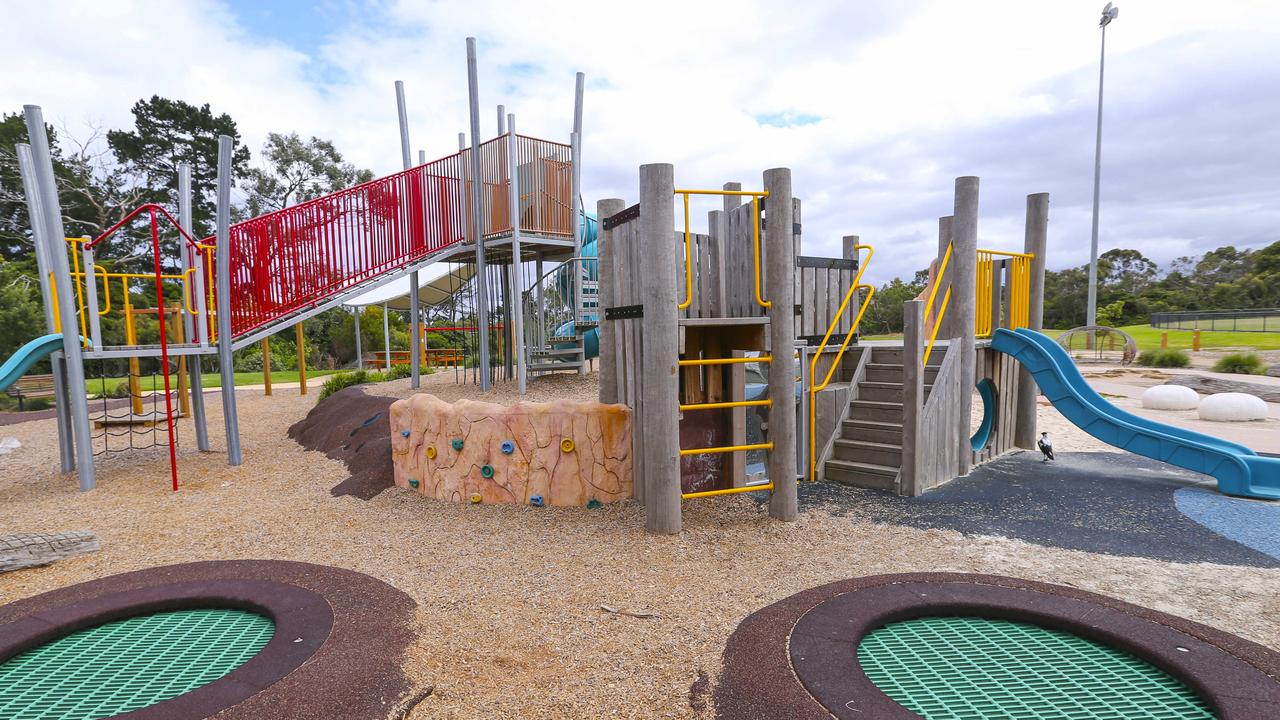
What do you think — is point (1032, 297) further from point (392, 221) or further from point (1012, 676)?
point (392, 221)

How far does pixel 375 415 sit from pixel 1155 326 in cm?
4967

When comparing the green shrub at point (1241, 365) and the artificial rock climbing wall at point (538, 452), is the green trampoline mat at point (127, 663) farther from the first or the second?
the green shrub at point (1241, 365)

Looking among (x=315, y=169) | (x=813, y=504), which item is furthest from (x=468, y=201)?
(x=315, y=169)

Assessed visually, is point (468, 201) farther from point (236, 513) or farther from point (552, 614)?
point (552, 614)

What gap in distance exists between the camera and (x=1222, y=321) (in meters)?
40.1

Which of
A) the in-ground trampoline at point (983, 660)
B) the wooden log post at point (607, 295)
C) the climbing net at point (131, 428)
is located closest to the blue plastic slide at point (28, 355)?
the climbing net at point (131, 428)

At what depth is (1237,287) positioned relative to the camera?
47.2 metres

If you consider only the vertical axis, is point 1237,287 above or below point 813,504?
above

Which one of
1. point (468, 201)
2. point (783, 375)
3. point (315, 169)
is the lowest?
point (783, 375)

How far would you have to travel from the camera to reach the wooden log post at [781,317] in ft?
17.6

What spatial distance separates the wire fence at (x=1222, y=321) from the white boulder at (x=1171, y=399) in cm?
3027

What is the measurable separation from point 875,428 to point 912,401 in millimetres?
762

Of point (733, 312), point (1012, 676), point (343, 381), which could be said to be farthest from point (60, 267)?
point (1012, 676)

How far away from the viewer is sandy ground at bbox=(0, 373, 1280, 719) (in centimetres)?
324
